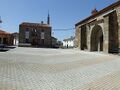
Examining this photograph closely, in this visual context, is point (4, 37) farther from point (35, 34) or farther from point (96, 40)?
point (35, 34)

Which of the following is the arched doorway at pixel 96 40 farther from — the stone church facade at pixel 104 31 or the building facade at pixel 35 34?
the building facade at pixel 35 34

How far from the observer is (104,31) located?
873 inches

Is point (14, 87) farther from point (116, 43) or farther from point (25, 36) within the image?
point (25, 36)

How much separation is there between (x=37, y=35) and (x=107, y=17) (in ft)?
129

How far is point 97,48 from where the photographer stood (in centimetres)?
2897

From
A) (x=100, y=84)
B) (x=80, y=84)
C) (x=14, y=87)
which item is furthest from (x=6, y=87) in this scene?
(x=100, y=84)

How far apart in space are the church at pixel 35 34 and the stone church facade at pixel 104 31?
27123 mm

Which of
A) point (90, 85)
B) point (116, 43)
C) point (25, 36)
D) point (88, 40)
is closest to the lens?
Result: point (90, 85)

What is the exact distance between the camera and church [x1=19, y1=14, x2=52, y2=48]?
57375 millimetres

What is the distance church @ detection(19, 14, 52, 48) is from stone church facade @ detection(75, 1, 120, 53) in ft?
89.0

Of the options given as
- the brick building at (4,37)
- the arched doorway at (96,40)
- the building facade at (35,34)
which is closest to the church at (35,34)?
the building facade at (35,34)

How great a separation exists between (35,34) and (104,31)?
129ft

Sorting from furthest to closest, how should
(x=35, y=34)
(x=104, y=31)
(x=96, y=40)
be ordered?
(x=35, y=34)
(x=96, y=40)
(x=104, y=31)

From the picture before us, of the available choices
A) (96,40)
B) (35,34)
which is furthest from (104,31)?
(35,34)
